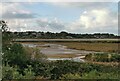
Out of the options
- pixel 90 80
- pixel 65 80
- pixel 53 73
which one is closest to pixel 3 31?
pixel 53 73

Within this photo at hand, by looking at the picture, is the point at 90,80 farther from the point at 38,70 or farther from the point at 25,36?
the point at 25,36

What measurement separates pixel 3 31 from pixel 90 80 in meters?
5.24

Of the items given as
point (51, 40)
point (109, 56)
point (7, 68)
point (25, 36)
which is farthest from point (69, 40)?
point (7, 68)

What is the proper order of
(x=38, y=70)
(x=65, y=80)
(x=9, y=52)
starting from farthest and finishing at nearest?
(x=9, y=52) → (x=38, y=70) → (x=65, y=80)

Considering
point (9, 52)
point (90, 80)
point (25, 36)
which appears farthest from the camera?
point (25, 36)

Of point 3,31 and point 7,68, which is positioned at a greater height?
point 3,31

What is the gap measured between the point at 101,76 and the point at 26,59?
532 cm

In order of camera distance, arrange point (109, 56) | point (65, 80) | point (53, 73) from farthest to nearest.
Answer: point (109, 56) → point (53, 73) → point (65, 80)

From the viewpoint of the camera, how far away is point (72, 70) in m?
11.9

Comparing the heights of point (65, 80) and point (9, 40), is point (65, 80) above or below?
below

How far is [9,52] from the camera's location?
12.4 m

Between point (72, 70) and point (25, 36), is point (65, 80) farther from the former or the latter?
point (25, 36)

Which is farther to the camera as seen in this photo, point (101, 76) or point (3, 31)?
point (3, 31)

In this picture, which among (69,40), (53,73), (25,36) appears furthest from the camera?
(69,40)
